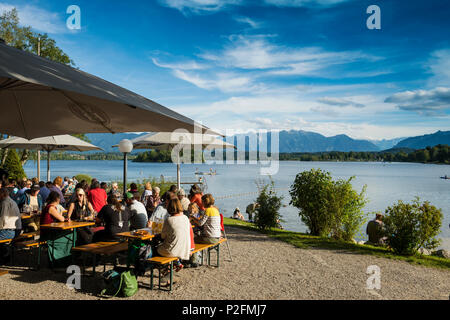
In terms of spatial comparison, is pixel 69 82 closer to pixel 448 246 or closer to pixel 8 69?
pixel 8 69

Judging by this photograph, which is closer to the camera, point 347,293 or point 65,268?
point 347,293

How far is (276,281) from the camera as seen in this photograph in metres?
5.25

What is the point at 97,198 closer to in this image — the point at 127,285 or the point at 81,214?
the point at 81,214

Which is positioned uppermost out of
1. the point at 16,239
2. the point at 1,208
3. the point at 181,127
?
the point at 181,127

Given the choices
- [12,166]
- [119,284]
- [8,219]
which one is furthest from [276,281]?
[12,166]

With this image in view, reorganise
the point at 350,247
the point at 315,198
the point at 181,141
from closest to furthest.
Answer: the point at 350,247
the point at 181,141
the point at 315,198

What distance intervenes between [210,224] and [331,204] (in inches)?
193

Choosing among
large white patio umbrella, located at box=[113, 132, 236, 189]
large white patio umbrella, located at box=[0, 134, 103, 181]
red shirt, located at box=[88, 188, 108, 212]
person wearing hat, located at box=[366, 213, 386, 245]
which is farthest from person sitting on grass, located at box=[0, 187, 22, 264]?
person wearing hat, located at box=[366, 213, 386, 245]

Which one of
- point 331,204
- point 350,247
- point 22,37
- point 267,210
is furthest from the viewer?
point 22,37

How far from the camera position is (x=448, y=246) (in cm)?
1255
